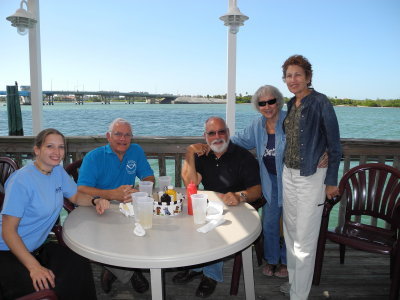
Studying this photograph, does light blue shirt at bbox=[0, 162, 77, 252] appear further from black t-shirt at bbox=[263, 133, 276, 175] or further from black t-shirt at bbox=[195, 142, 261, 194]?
black t-shirt at bbox=[263, 133, 276, 175]

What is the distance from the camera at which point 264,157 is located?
7.54ft

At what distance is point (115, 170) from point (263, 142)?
1189 millimetres

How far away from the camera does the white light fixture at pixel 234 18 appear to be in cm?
288

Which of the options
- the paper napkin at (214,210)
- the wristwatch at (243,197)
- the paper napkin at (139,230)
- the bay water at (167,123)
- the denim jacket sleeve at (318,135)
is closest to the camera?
the paper napkin at (139,230)

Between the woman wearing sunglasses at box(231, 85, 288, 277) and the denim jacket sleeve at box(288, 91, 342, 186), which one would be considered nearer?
the denim jacket sleeve at box(288, 91, 342, 186)

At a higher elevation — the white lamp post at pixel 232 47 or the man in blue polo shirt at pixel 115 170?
the white lamp post at pixel 232 47

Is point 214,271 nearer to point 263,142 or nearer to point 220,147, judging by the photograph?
point 220,147

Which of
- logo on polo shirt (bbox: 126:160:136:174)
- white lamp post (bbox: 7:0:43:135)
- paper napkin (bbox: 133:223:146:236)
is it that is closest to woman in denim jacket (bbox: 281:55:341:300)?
paper napkin (bbox: 133:223:146:236)

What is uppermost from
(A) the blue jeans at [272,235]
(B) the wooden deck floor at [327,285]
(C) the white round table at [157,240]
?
(C) the white round table at [157,240]

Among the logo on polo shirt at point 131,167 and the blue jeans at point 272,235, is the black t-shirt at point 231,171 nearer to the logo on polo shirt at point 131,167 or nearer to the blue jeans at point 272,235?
the blue jeans at point 272,235

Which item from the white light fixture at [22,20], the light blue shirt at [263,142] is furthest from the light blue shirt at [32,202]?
the white light fixture at [22,20]

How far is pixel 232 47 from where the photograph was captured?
9.76 feet

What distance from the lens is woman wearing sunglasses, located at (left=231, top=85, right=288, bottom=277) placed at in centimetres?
219

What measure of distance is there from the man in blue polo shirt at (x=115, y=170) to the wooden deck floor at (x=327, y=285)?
0.31 feet
